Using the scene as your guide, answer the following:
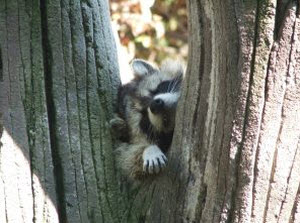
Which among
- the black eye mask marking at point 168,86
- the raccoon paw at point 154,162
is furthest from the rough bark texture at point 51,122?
the black eye mask marking at point 168,86

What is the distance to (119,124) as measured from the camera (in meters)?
3.13

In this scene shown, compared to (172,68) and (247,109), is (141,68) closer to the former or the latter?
(172,68)

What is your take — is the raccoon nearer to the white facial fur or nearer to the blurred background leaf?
the white facial fur

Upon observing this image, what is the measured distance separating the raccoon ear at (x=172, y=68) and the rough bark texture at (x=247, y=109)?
1.57 meters

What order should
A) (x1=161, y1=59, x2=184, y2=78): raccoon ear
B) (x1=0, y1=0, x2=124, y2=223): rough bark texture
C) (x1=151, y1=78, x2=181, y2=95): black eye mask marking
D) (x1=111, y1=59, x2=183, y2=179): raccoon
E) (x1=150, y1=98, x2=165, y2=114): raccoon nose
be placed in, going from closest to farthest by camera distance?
(x1=0, y1=0, x2=124, y2=223): rough bark texture < (x1=111, y1=59, x2=183, y2=179): raccoon < (x1=150, y1=98, x2=165, y2=114): raccoon nose < (x1=151, y1=78, x2=181, y2=95): black eye mask marking < (x1=161, y1=59, x2=184, y2=78): raccoon ear

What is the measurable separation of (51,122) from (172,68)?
4.57 ft

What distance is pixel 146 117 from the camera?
3910 millimetres

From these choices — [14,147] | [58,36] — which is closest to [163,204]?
[14,147]

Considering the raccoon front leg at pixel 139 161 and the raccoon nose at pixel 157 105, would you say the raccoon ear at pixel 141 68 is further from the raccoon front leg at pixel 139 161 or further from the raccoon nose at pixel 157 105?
the raccoon front leg at pixel 139 161

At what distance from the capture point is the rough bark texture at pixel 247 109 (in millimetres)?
2232

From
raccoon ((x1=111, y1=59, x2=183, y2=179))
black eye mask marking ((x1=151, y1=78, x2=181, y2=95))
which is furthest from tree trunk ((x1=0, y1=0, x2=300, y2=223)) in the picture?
black eye mask marking ((x1=151, y1=78, x2=181, y2=95))

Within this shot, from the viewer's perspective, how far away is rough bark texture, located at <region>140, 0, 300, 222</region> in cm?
223

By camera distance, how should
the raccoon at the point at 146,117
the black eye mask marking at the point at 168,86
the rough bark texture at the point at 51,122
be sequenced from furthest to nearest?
the black eye mask marking at the point at 168,86 → the raccoon at the point at 146,117 → the rough bark texture at the point at 51,122

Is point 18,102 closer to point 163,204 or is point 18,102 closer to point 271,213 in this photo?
point 163,204
